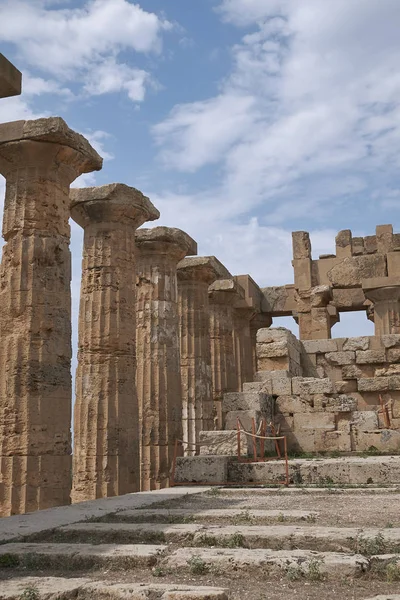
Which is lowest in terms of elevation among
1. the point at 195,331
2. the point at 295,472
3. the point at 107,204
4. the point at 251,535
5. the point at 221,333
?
the point at 251,535

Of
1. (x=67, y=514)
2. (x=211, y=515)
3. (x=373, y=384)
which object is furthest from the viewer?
(x=373, y=384)

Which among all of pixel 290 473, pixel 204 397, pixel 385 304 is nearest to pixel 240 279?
pixel 385 304

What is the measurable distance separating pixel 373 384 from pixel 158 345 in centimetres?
632

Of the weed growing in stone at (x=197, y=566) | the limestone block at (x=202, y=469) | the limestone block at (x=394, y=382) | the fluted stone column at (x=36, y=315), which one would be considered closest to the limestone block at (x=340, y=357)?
the limestone block at (x=394, y=382)

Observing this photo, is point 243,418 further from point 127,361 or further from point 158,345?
point 158,345

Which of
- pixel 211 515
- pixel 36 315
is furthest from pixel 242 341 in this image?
pixel 211 515

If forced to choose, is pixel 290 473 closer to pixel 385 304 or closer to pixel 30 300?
pixel 30 300

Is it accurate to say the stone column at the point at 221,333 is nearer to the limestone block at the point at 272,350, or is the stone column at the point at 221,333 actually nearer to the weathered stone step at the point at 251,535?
the limestone block at the point at 272,350

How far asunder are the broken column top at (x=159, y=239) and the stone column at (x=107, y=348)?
181 cm

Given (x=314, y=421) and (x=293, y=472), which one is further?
(x=314, y=421)

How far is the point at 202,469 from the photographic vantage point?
11.1m

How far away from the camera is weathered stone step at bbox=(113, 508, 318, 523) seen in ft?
20.1

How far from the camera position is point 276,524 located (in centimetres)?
588

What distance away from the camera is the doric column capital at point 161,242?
52.7ft
